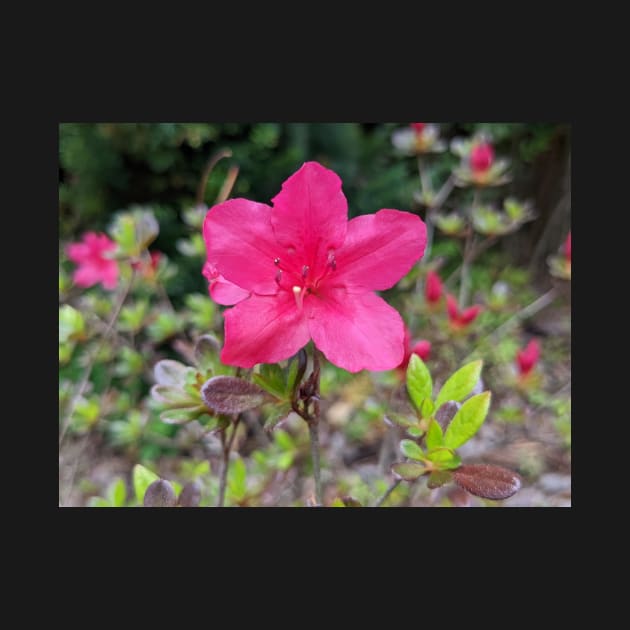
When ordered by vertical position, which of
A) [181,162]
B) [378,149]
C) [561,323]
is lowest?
[561,323]

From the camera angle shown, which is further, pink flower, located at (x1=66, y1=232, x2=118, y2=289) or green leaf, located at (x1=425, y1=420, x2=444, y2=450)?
pink flower, located at (x1=66, y1=232, x2=118, y2=289)

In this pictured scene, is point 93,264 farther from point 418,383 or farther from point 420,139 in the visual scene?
point 418,383

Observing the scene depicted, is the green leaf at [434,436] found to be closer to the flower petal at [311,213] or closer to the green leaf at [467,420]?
the green leaf at [467,420]

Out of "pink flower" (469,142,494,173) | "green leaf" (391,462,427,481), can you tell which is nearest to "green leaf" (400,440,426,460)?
"green leaf" (391,462,427,481)

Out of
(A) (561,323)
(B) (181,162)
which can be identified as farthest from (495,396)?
(B) (181,162)

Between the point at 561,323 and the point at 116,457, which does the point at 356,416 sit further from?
the point at 561,323

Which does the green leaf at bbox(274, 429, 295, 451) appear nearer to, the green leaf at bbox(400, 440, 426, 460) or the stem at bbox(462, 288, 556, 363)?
the stem at bbox(462, 288, 556, 363)
